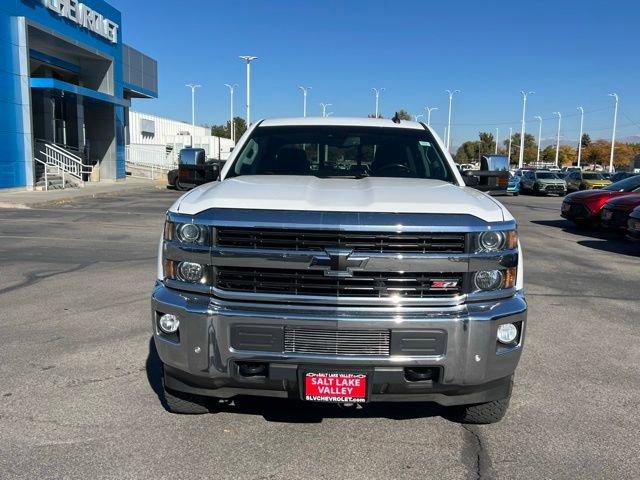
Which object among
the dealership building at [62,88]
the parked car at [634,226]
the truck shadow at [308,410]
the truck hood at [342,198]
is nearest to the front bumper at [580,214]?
the parked car at [634,226]

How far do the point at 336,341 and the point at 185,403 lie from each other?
121cm

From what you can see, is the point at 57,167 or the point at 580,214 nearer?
the point at 580,214

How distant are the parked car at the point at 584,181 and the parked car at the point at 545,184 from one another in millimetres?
2303

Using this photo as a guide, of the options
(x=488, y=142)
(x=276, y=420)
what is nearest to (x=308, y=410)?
(x=276, y=420)

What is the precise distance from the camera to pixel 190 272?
328 cm

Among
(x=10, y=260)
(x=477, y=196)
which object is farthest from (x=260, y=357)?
(x=10, y=260)

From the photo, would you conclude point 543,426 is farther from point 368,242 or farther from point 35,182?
point 35,182

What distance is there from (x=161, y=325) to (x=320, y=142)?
2.34 meters

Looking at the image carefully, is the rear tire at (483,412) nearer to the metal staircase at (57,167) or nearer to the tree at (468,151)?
the metal staircase at (57,167)

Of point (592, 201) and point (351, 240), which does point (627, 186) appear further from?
point (351, 240)

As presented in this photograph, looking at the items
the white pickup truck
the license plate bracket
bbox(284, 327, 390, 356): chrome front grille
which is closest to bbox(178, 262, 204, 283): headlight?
the white pickup truck

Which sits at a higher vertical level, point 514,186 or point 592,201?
point 592,201

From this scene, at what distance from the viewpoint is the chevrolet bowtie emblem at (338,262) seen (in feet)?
10.2

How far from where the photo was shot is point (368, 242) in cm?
314
